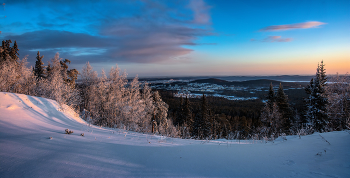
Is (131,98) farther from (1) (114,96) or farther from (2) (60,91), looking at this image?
(2) (60,91)

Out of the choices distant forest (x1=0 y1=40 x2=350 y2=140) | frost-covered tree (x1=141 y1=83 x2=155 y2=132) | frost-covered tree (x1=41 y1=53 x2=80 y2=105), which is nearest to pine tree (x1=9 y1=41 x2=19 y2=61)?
distant forest (x1=0 y1=40 x2=350 y2=140)

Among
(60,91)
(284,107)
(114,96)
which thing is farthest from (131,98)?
(284,107)

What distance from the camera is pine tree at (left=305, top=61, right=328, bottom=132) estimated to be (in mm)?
17906

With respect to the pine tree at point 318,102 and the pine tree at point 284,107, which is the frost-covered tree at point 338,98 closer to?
the pine tree at point 318,102

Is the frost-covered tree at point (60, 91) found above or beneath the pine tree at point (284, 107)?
above

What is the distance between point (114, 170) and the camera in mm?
2723

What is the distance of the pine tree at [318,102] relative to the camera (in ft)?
58.7

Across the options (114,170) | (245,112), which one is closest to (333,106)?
(114,170)

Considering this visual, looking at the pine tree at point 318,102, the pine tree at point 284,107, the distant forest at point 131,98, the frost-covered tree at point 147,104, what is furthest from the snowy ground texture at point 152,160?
the pine tree at point 284,107

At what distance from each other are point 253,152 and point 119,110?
64.6 feet

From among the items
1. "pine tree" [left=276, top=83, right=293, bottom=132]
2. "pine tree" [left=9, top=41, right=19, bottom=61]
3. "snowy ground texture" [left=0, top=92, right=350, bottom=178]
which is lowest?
"pine tree" [left=276, top=83, right=293, bottom=132]

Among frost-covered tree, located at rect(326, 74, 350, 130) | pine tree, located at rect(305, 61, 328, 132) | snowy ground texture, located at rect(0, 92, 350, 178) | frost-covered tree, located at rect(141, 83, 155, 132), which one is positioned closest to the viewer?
snowy ground texture, located at rect(0, 92, 350, 178)

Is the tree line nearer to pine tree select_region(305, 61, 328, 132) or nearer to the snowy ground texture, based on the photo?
the snowy ground texture

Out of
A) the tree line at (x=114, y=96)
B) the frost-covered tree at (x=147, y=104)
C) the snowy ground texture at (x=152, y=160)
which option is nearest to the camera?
the snowy ground texture at (x=152, y=160)
